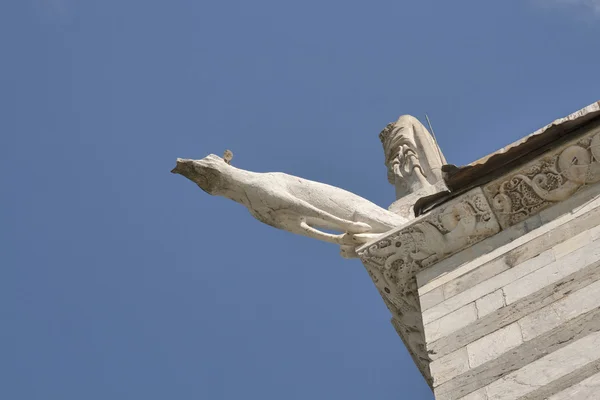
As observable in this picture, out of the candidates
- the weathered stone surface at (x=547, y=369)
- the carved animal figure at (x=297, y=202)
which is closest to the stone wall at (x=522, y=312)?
the weathered stone surface at (x=547, y=369)

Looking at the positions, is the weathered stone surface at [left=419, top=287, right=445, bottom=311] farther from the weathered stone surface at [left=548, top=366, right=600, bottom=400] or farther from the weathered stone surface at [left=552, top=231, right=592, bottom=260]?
the weathered stone surface at [left=548, top=366, right=600, bottom=400]

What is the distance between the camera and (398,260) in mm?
9000

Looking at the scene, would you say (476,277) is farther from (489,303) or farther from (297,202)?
(297,202)

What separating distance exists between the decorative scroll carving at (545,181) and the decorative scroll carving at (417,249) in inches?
4.7

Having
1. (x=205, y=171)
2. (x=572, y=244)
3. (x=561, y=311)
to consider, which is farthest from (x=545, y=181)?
(x=205, y=171)

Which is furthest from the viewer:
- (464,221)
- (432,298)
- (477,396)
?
(464,221)

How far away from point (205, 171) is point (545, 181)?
2965 mm

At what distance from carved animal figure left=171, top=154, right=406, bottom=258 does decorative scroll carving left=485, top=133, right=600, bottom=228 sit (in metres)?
1.09

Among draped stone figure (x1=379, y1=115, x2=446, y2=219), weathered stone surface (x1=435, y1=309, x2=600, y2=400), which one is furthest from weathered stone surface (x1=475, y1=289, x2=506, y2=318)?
draped stone figure (x1=379, y1=115, x2=446, y2=219)

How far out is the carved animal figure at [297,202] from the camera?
378 inches

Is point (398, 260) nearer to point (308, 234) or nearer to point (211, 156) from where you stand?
point (308, 234)

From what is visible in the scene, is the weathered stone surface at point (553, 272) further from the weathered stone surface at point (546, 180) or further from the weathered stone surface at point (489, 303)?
the weathered stone surface at point (546, 180)

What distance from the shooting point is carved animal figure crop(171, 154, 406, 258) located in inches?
378

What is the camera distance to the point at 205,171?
1017cm
